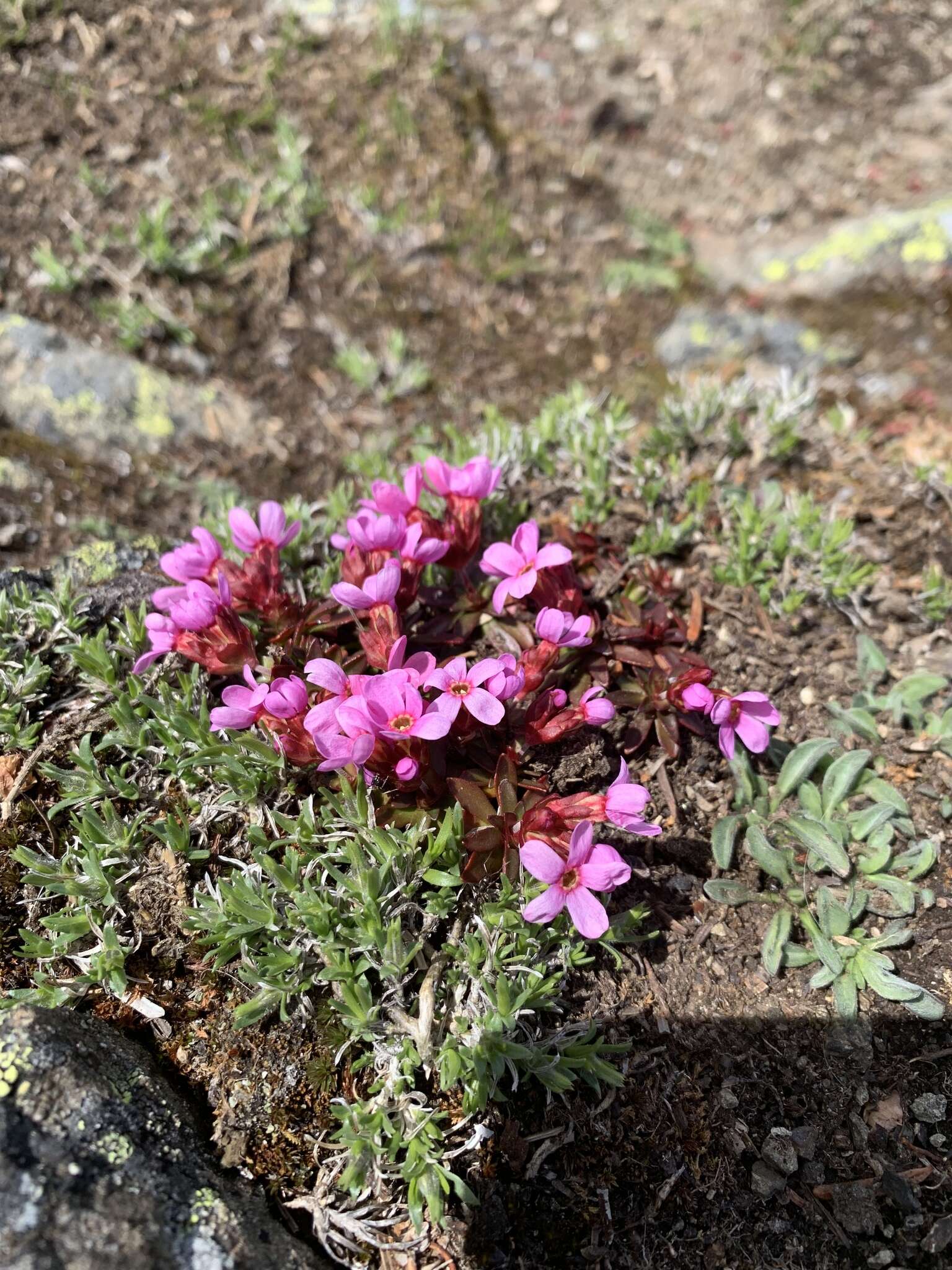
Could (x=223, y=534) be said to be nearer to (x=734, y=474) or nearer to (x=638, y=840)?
(x=638, y=840)

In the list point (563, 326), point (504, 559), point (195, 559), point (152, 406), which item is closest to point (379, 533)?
point (504, 559)

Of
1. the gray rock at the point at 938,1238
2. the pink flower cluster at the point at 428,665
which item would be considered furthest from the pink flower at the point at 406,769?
Answer: the gray rock at the point at 938,1238

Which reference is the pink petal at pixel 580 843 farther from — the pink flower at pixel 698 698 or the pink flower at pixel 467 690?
the pink flower at pixel 698 698

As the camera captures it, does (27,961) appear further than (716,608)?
No

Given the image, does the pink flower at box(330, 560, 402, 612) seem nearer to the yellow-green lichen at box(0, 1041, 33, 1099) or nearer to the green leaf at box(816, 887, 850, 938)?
the yellow-green lichen at box(0, 1041, 33, 1099)

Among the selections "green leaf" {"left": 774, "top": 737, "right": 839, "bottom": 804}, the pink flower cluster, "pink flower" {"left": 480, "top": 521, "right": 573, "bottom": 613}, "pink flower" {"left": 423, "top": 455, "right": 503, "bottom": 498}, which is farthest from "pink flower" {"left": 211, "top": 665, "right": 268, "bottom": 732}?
"green leaf" {"left": 774, "top": 737, "right": 839, "bottom": 804}

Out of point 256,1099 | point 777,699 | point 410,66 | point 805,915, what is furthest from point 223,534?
point 410,66
